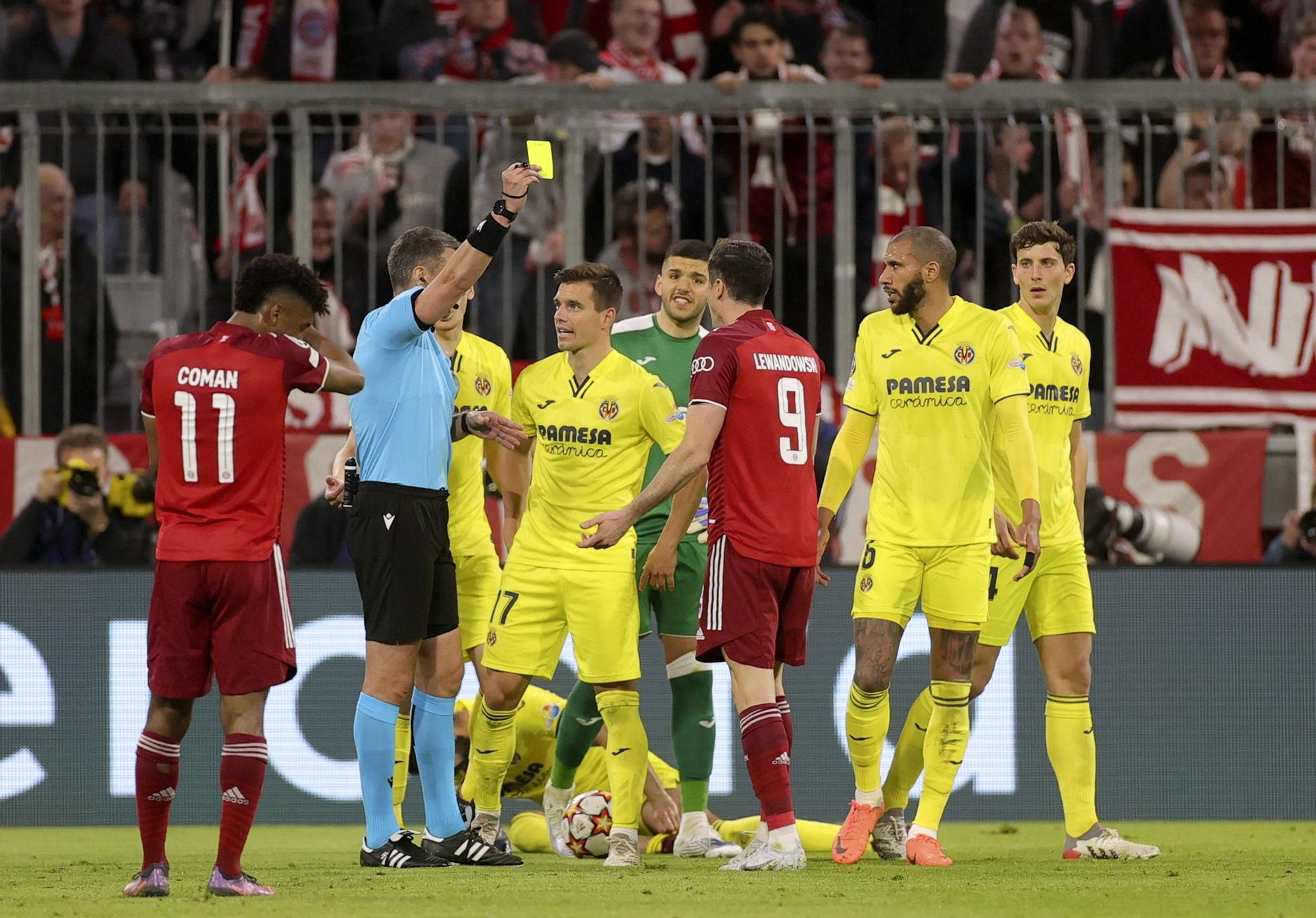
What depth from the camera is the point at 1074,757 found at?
781 centimetres

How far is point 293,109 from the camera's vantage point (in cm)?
1078

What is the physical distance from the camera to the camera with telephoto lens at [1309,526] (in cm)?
1021

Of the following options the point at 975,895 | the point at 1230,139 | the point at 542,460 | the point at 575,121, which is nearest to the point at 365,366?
the point at 542,460

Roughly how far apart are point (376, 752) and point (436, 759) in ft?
1.08

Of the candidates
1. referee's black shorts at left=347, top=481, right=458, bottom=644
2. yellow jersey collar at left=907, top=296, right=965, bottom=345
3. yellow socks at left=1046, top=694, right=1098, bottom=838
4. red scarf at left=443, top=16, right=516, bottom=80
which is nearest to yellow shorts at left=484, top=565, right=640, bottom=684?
referee's black shorts at left=347, top=481, right=458, bottom=644

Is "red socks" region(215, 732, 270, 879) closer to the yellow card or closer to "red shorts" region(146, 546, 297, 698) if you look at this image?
"red shorts" region(146, 546, 297, 698)

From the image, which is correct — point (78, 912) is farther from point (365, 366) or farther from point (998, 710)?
point (998, 710)

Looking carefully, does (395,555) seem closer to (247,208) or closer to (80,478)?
(80,478)

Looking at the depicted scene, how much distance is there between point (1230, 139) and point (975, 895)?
6.29 m

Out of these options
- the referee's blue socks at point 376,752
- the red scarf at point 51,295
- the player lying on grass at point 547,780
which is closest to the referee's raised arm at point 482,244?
the referee's blue socks at point 376,752

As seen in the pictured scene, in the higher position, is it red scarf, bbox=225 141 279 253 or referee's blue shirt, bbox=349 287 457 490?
red scarf, bbox=225 141 279 253

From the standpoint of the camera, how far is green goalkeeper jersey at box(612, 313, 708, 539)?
27.4ft

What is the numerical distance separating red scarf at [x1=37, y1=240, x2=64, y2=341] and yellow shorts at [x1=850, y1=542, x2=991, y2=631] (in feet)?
17.9

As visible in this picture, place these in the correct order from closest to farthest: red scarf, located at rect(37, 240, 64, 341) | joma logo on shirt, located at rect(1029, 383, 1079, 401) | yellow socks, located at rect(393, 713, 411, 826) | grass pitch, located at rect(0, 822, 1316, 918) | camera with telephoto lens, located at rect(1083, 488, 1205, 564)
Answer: grass pitch, located at rect(0, 822, 1316, 918) → joma logo on shirt, located at rect(1029, 383, 1079, 401) → yellow socks, located at rect(393, 713, 411, 826) → camera with telephoto lens, located at rect(1083, 488, 1205, 564) → red scarf, located at rect(37, 240, 64, 341)
